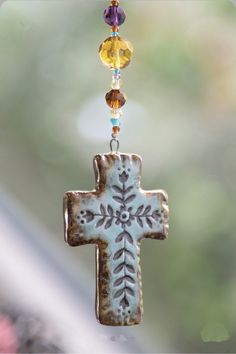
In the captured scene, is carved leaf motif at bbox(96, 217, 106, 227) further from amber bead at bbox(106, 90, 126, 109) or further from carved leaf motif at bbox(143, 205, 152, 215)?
amber bead at bbox(106, 90, 126, 109)

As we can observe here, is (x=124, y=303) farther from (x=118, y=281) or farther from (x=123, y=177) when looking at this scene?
(x=123, y=177)

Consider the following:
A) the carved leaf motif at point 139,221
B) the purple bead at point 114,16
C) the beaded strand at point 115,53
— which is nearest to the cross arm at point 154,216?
the carved leaf motif at point 139,221

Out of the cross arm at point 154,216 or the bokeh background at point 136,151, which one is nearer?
the cross arm at point 154,216

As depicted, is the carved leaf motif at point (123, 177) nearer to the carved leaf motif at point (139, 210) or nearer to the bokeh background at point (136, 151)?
the carved leaf motif at point (139, 210)

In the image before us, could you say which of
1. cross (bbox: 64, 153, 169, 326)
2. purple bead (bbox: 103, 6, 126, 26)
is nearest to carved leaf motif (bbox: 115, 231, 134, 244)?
cross (bbox: 64, 153, 169, 326)

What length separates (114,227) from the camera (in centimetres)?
91

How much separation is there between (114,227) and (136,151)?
405mm

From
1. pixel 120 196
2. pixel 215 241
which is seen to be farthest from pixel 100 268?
pixel 215 241

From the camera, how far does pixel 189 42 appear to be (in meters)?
1.33

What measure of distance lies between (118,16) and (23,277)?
53 cm

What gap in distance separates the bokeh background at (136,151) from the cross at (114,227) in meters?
0.35

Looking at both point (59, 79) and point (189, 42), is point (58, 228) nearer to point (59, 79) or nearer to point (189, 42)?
point (59, 79)

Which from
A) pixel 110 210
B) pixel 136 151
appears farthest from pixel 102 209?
pixel 136 151

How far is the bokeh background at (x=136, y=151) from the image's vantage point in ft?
4.04
